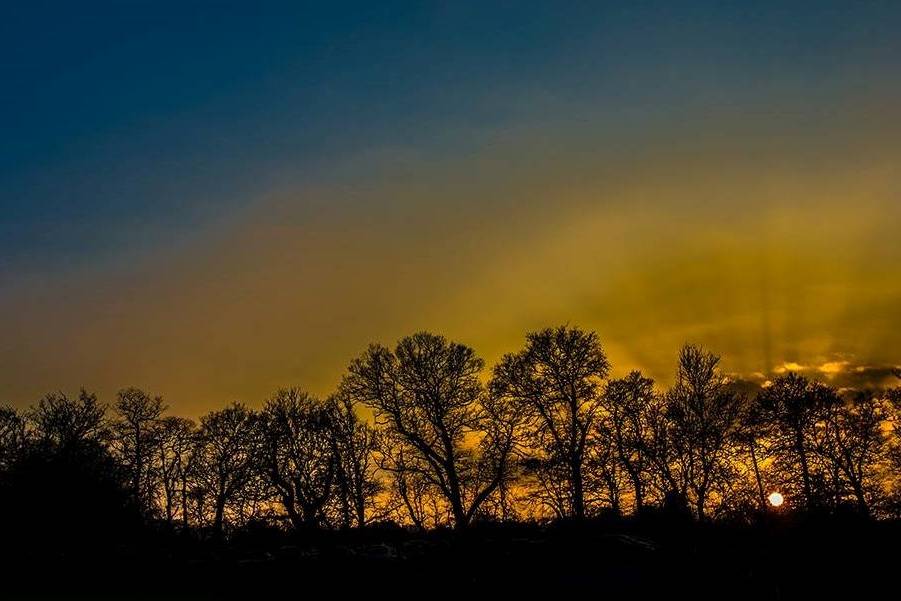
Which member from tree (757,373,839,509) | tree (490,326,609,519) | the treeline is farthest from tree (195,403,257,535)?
tree (757,373,839,509)

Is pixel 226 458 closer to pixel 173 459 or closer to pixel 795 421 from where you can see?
pixel 173 459

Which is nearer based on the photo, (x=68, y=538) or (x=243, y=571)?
(x=243, y=571)

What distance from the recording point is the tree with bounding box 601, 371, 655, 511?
35.5 meters

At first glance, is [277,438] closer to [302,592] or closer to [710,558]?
[302,592]

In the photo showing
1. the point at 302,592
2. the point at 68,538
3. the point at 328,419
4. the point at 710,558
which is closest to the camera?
the point at 710,558

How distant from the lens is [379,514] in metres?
38.6

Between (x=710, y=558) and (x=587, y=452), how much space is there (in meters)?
16.6

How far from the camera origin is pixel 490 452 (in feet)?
108

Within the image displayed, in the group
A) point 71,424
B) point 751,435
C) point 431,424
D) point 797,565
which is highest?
point 71,424

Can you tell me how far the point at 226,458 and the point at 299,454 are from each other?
20.3ft

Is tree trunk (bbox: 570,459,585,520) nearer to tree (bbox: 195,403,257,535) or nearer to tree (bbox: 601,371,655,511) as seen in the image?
tree (bbox: 601,371,655,511)

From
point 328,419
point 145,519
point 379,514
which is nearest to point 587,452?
point 379,514

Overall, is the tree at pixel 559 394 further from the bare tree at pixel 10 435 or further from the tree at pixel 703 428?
the bare tree at pixel 10 435

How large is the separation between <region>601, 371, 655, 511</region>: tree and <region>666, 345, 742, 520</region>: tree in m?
1.40
